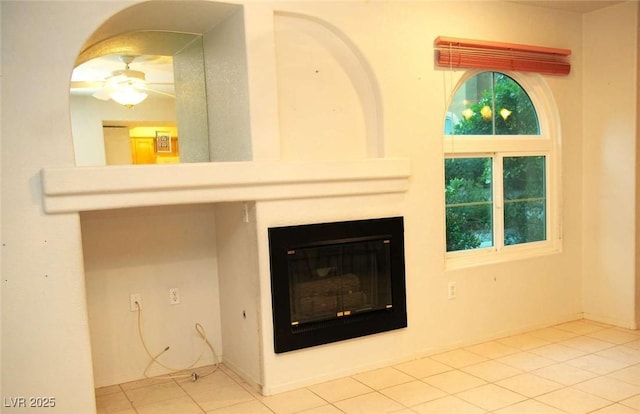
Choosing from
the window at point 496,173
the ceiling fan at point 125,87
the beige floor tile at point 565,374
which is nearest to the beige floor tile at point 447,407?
the beige floor tile at point 565,374

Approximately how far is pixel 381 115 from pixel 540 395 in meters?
1.95

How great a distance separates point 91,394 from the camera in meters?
2.74

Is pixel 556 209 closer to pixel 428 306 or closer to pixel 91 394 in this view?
pixel 428 306

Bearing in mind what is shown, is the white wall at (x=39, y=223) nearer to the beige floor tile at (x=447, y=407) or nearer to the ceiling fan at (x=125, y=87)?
the ceiling fan at (x=125, y=87)

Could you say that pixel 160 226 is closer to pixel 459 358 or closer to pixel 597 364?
pixel 459 358

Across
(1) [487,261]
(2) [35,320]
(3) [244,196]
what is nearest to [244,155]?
(3) [244,196]

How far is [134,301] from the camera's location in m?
3.51

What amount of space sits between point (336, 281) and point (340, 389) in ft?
2.15

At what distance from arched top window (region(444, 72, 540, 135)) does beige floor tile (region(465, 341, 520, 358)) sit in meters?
1.58

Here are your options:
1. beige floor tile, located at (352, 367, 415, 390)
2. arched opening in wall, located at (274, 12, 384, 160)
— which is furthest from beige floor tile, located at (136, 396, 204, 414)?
arched opening in wall, located at (274, 12, 384, 160)

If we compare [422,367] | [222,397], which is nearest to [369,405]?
[422,367]

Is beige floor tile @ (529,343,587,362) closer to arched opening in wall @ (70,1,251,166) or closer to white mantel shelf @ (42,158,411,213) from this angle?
white mantel shelf @ (42,158,411,213)

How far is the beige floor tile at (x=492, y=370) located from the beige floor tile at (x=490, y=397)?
14cm

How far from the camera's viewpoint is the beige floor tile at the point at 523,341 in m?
3.84
